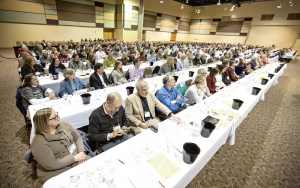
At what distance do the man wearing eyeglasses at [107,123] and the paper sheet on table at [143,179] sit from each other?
27.3 inches

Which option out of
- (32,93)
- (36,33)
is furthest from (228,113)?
(36,33)

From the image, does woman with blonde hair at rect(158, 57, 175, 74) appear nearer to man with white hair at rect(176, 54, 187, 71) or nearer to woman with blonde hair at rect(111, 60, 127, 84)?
man with white hair at rect(176, 54, 187, 71)

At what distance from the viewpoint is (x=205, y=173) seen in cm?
233

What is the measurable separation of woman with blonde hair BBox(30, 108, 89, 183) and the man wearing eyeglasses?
291mm

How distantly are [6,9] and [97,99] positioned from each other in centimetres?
1440

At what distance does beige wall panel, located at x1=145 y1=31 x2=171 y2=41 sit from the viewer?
1987cm

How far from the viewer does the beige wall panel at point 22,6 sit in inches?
428

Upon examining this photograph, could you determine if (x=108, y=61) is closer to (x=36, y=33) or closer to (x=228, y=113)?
(x=228, y=113)

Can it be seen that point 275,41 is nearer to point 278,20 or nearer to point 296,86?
point 278,20

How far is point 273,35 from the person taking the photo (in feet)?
58.6

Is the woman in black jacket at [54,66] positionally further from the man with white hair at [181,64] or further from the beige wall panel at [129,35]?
the beige wall panel at [129,35]

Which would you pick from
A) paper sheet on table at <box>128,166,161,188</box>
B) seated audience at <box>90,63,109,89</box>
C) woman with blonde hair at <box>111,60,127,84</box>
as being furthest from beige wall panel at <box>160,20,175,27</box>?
paper sheet on table at <box>128,166,161,188</box>

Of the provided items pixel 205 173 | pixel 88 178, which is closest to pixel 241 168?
pixel 205 173

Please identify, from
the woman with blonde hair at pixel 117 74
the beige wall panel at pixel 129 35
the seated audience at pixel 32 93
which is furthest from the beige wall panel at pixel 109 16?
the seated audience at pixel 32 93
